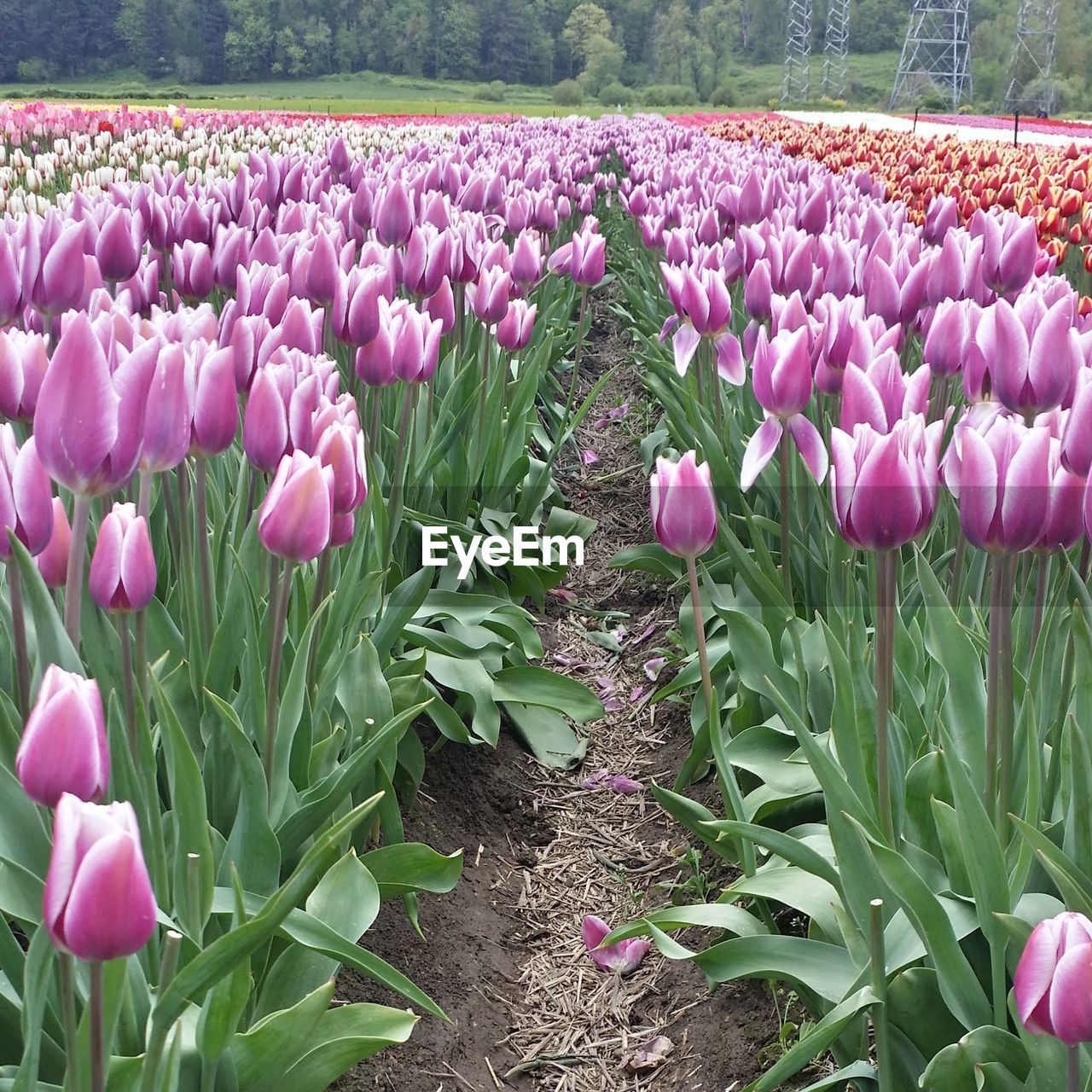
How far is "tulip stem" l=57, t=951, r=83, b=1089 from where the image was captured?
1.14 meters

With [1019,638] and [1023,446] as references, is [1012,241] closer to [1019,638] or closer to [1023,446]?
[1019,638]

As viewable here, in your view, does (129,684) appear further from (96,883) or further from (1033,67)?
(1033,67)

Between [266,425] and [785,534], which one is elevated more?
[266,425]

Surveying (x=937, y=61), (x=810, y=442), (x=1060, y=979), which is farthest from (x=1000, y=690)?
(x=937, y=61)

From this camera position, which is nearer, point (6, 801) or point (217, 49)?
point (6, 801)

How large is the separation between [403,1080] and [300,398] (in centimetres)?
117

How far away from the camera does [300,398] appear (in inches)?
74.4

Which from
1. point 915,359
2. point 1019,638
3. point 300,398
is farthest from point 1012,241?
point 300,398

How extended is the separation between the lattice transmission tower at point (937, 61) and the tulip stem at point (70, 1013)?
51.3 m

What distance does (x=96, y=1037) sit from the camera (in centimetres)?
107

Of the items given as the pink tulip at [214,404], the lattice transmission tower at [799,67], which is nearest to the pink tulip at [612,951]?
the pink tulip at [214,404]

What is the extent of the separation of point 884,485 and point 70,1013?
1085 millimetres

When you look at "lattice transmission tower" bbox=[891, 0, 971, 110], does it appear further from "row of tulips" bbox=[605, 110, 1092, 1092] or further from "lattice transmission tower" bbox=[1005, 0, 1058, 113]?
"row of tulips" bbox=[605, 110, 1092, 1092]

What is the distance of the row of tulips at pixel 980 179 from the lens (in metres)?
5.33
